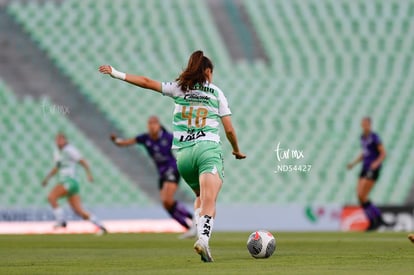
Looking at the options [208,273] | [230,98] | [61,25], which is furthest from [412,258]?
[61,25]

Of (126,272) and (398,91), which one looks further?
(398,91)

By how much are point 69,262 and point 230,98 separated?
50.8 ft

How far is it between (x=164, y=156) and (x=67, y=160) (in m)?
3.89

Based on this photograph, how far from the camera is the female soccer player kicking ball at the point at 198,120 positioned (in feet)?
30.3

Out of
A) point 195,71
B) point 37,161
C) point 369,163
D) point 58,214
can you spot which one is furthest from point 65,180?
point 195,71

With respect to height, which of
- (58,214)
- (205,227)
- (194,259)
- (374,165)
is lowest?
(58,214)

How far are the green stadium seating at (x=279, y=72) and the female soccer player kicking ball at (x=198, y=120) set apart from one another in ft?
44.9

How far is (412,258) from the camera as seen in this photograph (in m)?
9.58

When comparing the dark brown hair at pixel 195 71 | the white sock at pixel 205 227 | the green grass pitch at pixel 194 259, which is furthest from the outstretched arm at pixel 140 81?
the green grass pitch at pixel 194 259

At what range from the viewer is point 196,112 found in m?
9.40

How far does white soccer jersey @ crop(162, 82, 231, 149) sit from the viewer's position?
30.7ft

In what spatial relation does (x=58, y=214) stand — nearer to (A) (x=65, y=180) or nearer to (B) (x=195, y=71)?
(A) (x=65, y=180)

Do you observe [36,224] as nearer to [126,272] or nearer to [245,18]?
[245,18]

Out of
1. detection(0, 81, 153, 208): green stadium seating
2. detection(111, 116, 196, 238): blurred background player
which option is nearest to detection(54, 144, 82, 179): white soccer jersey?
detection(0, 81, 153, 208): green stadium seating
